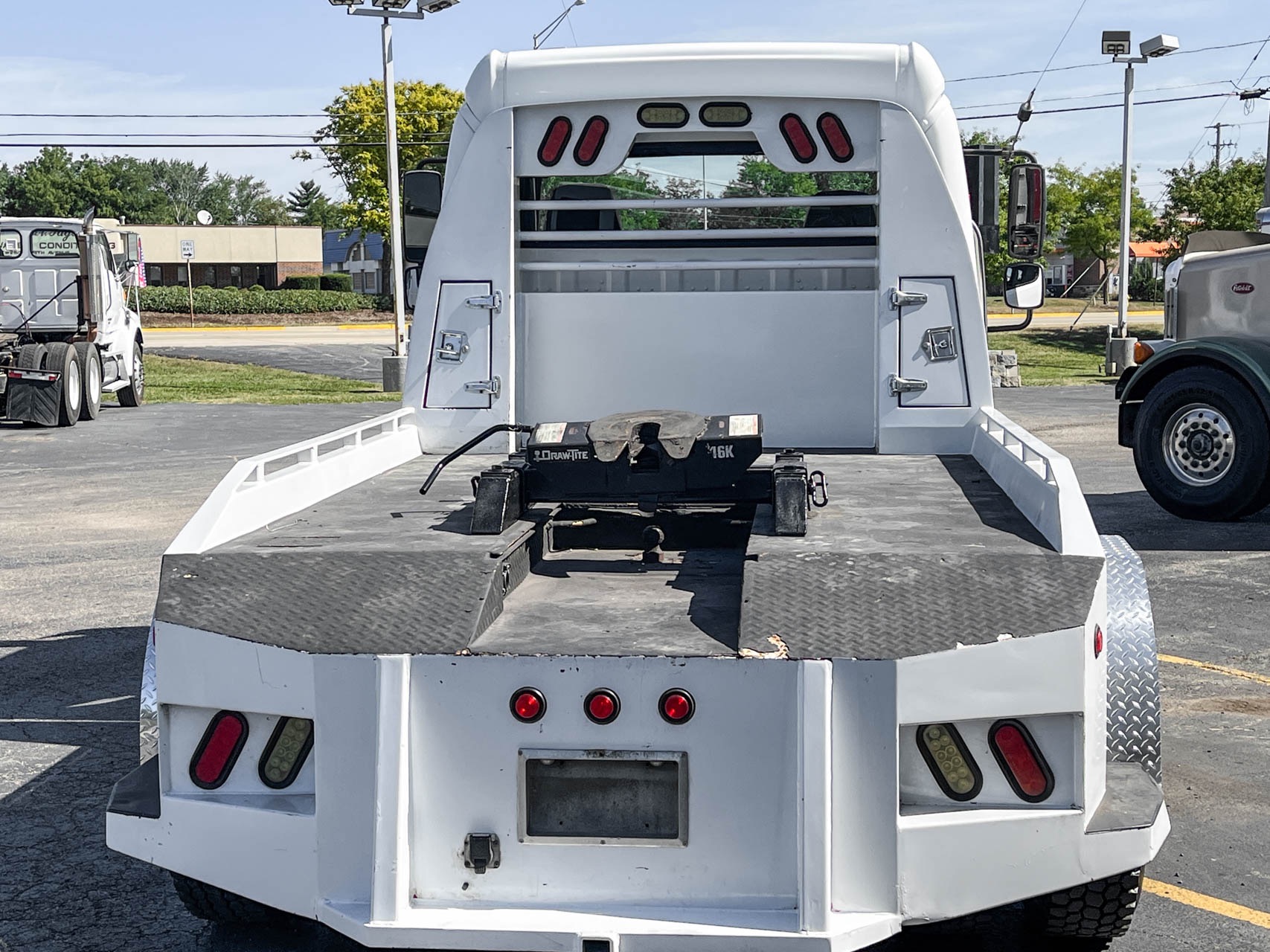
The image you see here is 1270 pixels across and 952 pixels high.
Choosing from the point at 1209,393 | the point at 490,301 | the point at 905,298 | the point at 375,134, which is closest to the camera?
the point at 905,298

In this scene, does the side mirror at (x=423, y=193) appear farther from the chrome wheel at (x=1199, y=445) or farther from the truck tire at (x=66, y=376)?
the truck tire at (x=66, y=376)

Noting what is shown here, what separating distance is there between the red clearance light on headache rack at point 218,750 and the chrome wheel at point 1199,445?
932cm

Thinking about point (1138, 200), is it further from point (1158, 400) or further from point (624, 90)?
point (624, 90)

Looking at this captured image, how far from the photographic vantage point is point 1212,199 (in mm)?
45844

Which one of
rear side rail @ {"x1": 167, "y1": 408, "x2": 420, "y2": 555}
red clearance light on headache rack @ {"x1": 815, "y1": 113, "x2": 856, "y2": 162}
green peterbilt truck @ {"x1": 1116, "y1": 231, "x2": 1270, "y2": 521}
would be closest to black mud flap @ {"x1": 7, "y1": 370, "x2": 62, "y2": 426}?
green peterbilt truck @ {"x1": 1116, "y1": 231, "x2": 1270, "y2": 521}

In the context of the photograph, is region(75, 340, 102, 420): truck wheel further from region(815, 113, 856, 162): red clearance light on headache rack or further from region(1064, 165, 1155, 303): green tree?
region(1064, 165, 1155, 303): green tree

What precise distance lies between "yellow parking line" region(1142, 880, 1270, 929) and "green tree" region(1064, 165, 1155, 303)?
189 ft

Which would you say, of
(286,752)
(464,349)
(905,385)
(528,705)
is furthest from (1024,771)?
(464,349)

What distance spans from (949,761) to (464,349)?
3340 millimetres

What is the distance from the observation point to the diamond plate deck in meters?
3.96

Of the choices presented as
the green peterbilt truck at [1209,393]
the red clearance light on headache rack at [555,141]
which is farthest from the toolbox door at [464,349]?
the green peterbilt truck at [1209,393]

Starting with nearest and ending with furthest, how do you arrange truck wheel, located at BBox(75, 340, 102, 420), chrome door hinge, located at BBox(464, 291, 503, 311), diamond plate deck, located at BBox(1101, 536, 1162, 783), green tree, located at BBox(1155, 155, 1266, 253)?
diamond plate deck, located at BBox(1101, 536, 1162, 783) < chrome door hinge, located at BBox(464, 291, 503, 311) < truck wheel, located at BBox(75, 340, 102, 420) < green tree, located at BBox(1155, 155, 1266, 253)

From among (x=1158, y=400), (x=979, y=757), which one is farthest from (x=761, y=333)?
(x=1158, y=400)

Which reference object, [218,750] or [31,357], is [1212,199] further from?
[218,750]
